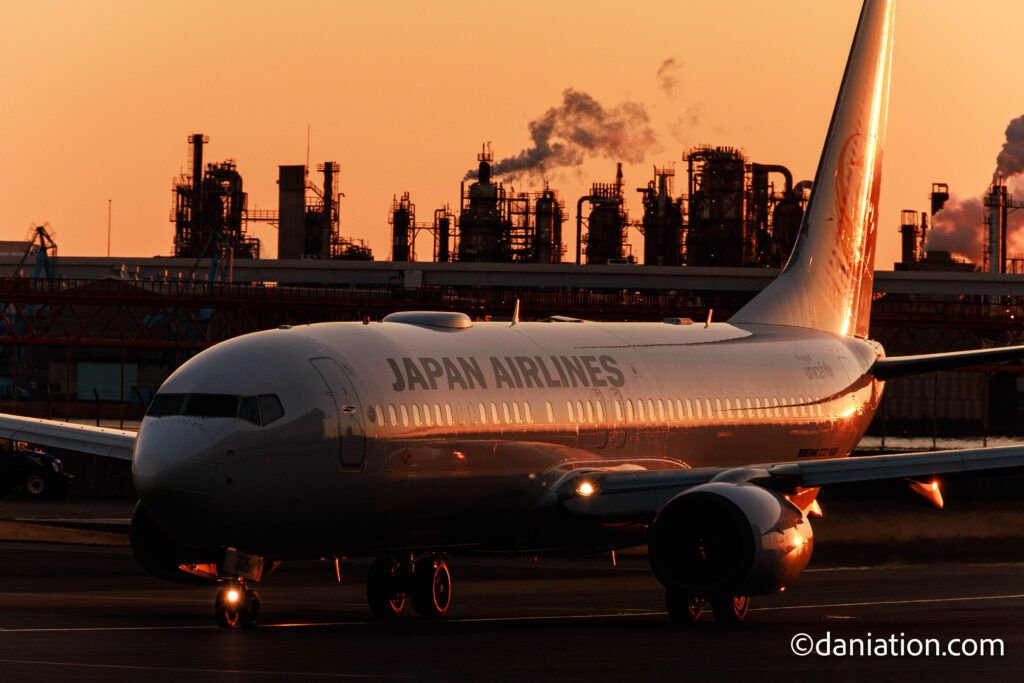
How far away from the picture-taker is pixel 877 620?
27.9 meters

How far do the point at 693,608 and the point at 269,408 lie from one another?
26.1 ft

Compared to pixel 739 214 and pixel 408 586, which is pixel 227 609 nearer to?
pixel 408 586

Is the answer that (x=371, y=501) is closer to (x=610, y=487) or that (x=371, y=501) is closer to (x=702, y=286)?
(x=610, y=487)

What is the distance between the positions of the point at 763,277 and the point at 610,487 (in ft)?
298

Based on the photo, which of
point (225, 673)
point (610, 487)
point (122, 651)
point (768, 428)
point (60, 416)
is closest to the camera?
point (225, 673)

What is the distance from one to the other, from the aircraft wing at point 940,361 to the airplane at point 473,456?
0.15 m

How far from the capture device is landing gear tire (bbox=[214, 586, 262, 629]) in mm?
24500

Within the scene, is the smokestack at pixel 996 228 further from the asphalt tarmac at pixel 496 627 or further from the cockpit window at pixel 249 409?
the cockpit window at pixel 249 409

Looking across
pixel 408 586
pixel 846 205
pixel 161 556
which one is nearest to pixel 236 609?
pixel 161 556

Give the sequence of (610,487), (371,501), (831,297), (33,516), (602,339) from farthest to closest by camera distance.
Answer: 1. (33,516)
2. (831,297)
3. (602,339)
4. (610,487)
5. (371,501)

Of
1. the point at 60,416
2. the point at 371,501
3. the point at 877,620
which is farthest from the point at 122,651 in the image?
the point at 60,416

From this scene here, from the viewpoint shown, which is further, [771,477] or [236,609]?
[771,477]

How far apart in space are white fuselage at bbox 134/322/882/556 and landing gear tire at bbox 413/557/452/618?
1.00m

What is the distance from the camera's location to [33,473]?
5775 cm
